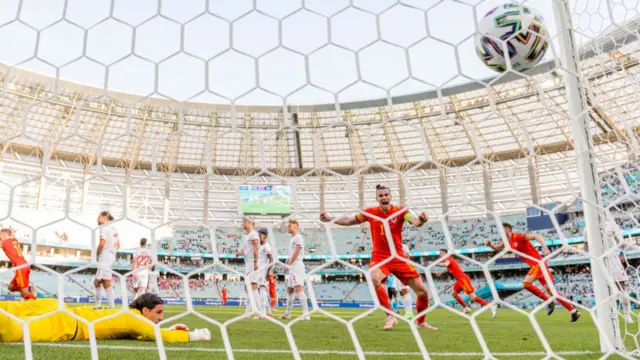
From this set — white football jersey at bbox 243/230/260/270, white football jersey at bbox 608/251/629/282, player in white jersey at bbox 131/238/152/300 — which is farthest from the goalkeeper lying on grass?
player in white jersey at bbox 131/238/152/300

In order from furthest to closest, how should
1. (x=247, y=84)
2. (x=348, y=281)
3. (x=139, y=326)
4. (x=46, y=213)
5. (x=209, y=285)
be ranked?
(x=348, y=281) < (x=209, y=285) < (x=46, y=213) < (x=139, y=326) < (x=247, y=84)

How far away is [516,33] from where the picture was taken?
286 cm

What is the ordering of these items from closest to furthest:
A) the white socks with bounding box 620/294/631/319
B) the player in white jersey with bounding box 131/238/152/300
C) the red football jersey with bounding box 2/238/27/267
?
the white socks with bounding box 620/294/631/319, the red football jersey with bounding box 2/238/27/267, the player in white jersey with bounding box 131/238/152/300

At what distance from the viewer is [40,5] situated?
2.46 metres

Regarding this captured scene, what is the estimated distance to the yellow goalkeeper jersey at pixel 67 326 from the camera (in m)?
2.50

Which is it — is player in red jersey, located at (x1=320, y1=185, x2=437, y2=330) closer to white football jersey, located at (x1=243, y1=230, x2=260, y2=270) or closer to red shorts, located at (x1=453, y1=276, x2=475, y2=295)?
white football jersey, located at (x1=243, y1=230, x2=260, y2=270)

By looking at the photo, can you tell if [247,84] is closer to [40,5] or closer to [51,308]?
[40,5]

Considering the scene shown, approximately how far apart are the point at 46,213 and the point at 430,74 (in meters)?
29.3

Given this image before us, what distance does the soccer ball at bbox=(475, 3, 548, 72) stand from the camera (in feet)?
9.63

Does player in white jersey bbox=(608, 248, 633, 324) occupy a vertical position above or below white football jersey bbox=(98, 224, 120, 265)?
below

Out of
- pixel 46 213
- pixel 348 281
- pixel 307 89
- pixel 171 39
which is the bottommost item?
pixel 348 281

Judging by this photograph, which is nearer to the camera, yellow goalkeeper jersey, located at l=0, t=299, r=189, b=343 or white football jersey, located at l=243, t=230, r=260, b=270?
yellow goalkeeper jersey, located at l=0, t=299, r=189, b=343

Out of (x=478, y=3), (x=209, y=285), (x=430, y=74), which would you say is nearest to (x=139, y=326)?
(x=430, y=74)

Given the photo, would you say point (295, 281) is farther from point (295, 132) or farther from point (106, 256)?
point (295, 132)
